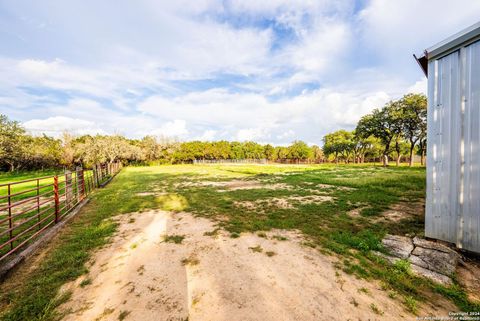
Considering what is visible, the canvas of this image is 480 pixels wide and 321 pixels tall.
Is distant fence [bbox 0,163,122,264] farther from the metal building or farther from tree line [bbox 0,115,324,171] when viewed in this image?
tree line [bbox 0,115,324,171]

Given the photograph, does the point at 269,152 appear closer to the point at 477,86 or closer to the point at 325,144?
the point at 325,144

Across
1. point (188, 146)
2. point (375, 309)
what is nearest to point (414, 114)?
point (375, 309)

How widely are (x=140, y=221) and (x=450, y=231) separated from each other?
7051 mm

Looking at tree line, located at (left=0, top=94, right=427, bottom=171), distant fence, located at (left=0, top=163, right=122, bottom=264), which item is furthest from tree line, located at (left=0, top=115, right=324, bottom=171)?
distant fence, located at (left=0, top=163, right=122, bottom=264)

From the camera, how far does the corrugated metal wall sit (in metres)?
3.41

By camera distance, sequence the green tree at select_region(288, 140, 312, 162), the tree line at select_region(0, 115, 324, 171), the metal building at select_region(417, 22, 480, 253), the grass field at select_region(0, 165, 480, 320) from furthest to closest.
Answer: the green tree at select_region(288, 140, 312, 162), the tree line at select_region(0, 115, 324, 171), the metal building at select_region(417, 22, 480, 253), the grass field at select_region(0, 165, 480, 320)

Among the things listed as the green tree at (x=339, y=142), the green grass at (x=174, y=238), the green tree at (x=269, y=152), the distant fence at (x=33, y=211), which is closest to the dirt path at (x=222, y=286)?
the green grass at (x=174, y=238)

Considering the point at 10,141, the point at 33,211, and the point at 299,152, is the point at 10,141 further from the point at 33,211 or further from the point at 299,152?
the point at 299,152

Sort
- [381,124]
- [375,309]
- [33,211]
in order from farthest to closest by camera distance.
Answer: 1. [381,124]
2. [33,211]
3. [375,309]

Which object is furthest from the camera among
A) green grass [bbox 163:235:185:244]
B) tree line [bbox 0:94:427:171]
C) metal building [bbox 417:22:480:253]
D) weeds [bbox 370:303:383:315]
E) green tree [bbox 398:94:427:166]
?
tree line [bbox 0:94:427:171]

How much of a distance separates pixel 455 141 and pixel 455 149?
0.15m

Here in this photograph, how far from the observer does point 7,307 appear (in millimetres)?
2490

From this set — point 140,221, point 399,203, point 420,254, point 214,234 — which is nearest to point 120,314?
point 214,234

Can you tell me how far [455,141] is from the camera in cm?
365
